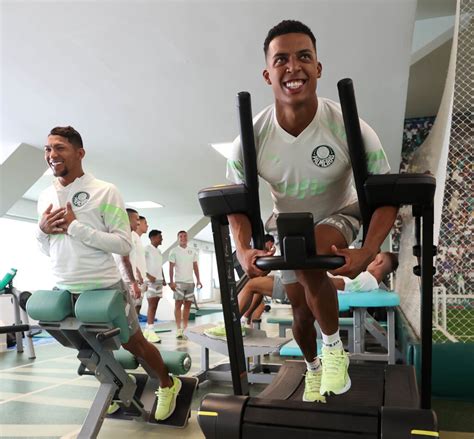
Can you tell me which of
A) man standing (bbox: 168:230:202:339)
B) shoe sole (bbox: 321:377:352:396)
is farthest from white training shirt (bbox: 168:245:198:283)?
shoe sole (bbox: 321:377:352:396)

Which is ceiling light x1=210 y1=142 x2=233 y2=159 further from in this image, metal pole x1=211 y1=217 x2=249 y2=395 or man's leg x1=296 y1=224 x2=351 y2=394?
man's leg x1=296 y1=224 x2=351 y2=394

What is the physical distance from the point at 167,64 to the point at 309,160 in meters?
2.91

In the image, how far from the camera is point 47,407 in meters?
3.03

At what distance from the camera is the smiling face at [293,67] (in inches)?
52.5

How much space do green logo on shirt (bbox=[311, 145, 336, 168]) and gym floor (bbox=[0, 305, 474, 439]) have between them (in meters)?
1.77

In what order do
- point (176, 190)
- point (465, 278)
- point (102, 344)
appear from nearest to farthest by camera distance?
point (102, 344) < point (465, 278) < point (176, 190)

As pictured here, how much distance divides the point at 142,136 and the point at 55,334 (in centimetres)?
392

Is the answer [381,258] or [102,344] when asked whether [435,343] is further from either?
[102,344]

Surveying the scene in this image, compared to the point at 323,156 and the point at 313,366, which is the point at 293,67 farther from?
the point at 313,366

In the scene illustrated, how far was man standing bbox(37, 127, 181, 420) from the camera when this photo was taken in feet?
7.27

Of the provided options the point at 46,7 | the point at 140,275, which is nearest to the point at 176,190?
the point at 140,275

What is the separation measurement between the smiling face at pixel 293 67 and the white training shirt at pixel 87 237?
4.21ft

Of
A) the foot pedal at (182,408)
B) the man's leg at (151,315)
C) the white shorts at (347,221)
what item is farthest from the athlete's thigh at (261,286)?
the man's leg at (151,315)

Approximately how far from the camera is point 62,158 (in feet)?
7.55
